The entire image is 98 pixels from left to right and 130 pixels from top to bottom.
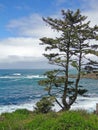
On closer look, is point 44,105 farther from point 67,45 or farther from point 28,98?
point 28,98

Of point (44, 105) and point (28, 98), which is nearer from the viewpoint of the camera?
point (44, 105)

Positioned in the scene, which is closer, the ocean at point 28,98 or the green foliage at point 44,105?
the green foliage at point 44,105

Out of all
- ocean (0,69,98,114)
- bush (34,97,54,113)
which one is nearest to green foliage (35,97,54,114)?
bush (34,97,54,113)

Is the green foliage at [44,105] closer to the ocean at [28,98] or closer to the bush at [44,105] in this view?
the bush at [44,105]

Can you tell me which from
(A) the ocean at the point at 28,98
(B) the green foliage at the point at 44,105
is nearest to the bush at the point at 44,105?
(B) the green foliage at the point at 44,105

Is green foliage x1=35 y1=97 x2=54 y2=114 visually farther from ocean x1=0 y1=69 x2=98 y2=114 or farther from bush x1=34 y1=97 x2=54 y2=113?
ocean x1=0 y1=69 x2=98 y2=114

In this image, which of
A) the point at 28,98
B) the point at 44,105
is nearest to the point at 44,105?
the point at 44,105

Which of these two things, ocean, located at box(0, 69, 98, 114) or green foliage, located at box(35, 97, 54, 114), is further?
ocean, located at box(0, 69, 98, 114)

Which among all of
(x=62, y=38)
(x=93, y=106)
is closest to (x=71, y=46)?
(x=62, y=38)

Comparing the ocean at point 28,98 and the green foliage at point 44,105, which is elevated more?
the green foliage at point 44,105

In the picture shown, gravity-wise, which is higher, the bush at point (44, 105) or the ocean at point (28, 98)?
the bush at point (44, 105)

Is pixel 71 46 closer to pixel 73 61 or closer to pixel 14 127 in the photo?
pixel 73 61

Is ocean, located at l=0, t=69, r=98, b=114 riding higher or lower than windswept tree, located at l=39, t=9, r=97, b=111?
lower

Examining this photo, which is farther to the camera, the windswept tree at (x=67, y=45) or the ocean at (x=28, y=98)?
the ocean at (x=28, y=98)
